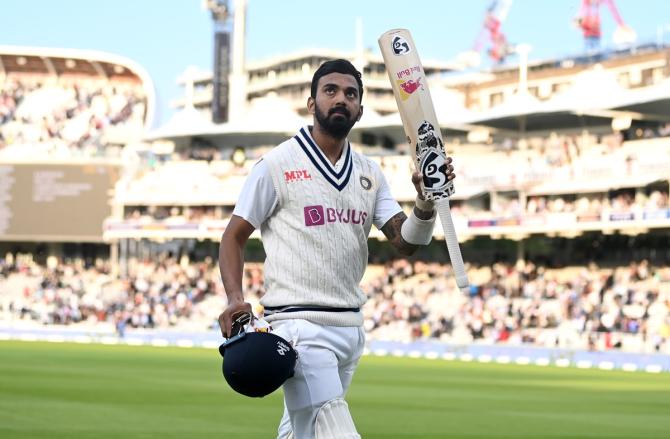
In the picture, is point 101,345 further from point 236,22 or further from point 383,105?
point 383,105

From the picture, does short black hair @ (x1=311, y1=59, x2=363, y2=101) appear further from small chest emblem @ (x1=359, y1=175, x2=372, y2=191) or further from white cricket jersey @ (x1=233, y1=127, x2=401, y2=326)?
small chest emblem @ (x1=359, y1=175, x2=372, y2=191)

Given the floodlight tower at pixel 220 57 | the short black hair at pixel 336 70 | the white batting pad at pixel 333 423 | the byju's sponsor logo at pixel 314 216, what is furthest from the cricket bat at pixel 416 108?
the floodlight tower at pixel 220 57

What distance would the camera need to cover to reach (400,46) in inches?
227

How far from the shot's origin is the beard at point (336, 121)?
19.1ft

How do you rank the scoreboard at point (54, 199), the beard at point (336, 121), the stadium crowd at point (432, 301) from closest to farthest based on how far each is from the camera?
the beard at point (336, 121), the stadium crowd at point (432, 301), the scoreboard at point (54, 199)

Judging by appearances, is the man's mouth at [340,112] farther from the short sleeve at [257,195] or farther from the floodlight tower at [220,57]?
the floodlight tower at [220,57]

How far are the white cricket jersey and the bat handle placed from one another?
15.8 inches

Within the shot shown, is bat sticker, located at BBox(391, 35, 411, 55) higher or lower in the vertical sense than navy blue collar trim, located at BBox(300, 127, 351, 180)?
higher

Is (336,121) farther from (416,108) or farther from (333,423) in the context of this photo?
(333,423)

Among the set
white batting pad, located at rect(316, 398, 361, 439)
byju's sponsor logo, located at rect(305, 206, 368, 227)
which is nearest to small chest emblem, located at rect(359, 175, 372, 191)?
byju's sponsor logo, located at rect(305, 206, 368, 227)

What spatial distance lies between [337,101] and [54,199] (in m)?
50.3

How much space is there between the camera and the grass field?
41.5 ft

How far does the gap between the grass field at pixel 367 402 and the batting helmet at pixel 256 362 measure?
6.10m

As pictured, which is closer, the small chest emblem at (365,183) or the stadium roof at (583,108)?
the small chest emblem at (365,183)
